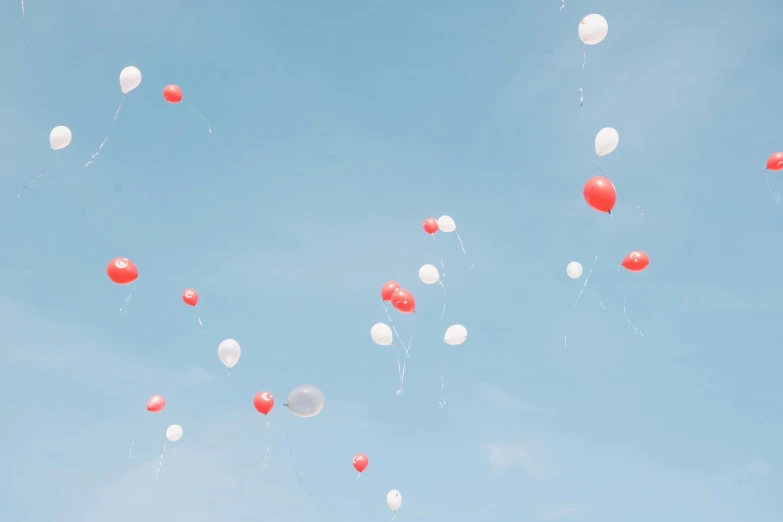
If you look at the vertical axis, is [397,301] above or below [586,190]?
below

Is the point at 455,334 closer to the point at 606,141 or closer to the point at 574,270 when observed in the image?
the point at 574,270

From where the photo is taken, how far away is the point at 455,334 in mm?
19328

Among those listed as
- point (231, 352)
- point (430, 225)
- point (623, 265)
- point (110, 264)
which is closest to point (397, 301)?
point (430, 225)

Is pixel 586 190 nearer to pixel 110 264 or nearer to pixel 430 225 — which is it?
pixel 430 225

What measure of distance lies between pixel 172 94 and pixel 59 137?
3131 mm

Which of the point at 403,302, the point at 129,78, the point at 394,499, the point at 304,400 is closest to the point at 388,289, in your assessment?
the point at 403,302

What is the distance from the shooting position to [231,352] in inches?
741

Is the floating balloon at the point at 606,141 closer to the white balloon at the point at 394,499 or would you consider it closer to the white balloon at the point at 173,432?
the white balloon at the point at 394,499

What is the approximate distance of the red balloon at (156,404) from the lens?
19125 millimetres

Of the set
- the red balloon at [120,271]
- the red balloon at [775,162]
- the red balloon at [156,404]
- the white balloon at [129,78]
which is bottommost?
the red balloon at [156,404]

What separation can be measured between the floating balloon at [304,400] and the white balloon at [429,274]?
462 cm

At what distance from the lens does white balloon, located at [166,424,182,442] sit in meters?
20.2

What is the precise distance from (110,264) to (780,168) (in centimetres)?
1724

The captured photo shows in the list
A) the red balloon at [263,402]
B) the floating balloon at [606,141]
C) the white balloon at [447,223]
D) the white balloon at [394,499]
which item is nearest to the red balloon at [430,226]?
the white balloon at [447,223]
